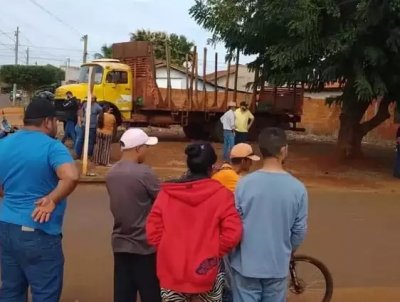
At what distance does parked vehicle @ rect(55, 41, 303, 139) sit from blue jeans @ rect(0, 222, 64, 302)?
16.1m

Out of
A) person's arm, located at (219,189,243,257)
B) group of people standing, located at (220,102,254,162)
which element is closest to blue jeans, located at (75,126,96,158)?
group of people standing, located at (220,102,254,162)

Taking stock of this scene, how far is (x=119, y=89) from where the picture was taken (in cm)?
2164

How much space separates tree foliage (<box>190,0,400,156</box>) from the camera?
1545 cm

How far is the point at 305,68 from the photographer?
17.0 metres

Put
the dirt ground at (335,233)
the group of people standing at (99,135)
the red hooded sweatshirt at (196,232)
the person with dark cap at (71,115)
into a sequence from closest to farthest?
the red hooded sweatshirt at (196,232)
the dirt ground at (335,233)
the group of people standing at (99,135)
the person with dark cap at (71,115)

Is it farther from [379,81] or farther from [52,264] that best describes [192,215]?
[379,81]

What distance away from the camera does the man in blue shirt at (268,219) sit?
12.3ft

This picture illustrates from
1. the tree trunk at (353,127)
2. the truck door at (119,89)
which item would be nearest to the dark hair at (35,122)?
the tree trunk at (353,127)

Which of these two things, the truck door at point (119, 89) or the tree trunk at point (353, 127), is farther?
the truck door at point (119, 89)

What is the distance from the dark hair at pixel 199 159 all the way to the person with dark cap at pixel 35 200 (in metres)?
0.70

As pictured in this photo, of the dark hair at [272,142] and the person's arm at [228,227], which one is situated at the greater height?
the dark hair at [272,142]

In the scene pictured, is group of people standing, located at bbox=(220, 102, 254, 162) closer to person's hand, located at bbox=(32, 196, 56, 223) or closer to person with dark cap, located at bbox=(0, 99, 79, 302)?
person with dark cap, located at bbox=(0, 99, 79, 302)

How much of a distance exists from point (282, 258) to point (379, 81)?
13.1 metres

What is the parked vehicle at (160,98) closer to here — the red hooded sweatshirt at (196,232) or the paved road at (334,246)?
the paved road at (334,246)
